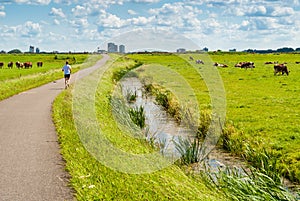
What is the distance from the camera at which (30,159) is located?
10.5m

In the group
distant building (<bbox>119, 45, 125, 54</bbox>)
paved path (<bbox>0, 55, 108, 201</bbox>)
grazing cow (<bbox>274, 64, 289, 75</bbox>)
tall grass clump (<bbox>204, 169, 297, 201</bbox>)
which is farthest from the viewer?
grazing cow (<bbox>274, 64, 289, 75</bbox>)

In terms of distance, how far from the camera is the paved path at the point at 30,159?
8.24 meters

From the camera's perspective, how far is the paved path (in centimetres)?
824

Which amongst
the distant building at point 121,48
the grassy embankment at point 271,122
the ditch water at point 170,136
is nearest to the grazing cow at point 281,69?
the grassy embankment at point 271,122

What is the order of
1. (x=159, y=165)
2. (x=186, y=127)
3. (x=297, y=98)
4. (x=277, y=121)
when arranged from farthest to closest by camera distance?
1. (x=297, y=98)
2. (x=186, y=127)
3. (x=277, y=121)
4. (x=159, y=165)

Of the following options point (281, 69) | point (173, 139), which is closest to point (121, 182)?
point (173, 139)

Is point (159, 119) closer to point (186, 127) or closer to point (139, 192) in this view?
point (186, 127)

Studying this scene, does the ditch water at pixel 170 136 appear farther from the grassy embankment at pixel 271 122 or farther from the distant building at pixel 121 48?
the distant building at pixel 121 48

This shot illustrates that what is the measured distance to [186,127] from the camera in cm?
2047

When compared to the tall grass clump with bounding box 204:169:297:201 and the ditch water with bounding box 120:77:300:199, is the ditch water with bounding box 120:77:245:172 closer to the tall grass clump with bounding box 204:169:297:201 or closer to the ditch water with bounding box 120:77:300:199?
the ditch water with bounding box 120:77:300:199

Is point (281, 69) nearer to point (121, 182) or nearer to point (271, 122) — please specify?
point (271, 122)

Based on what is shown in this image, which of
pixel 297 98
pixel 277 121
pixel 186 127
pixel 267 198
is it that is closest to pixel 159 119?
pixel 186 127

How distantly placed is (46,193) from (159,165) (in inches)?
170

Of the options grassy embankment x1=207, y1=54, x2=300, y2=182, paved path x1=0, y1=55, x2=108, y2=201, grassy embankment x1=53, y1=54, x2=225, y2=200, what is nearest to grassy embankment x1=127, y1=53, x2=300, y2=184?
grassy embankment x1=207, y1=54, x2=300, y2=182
